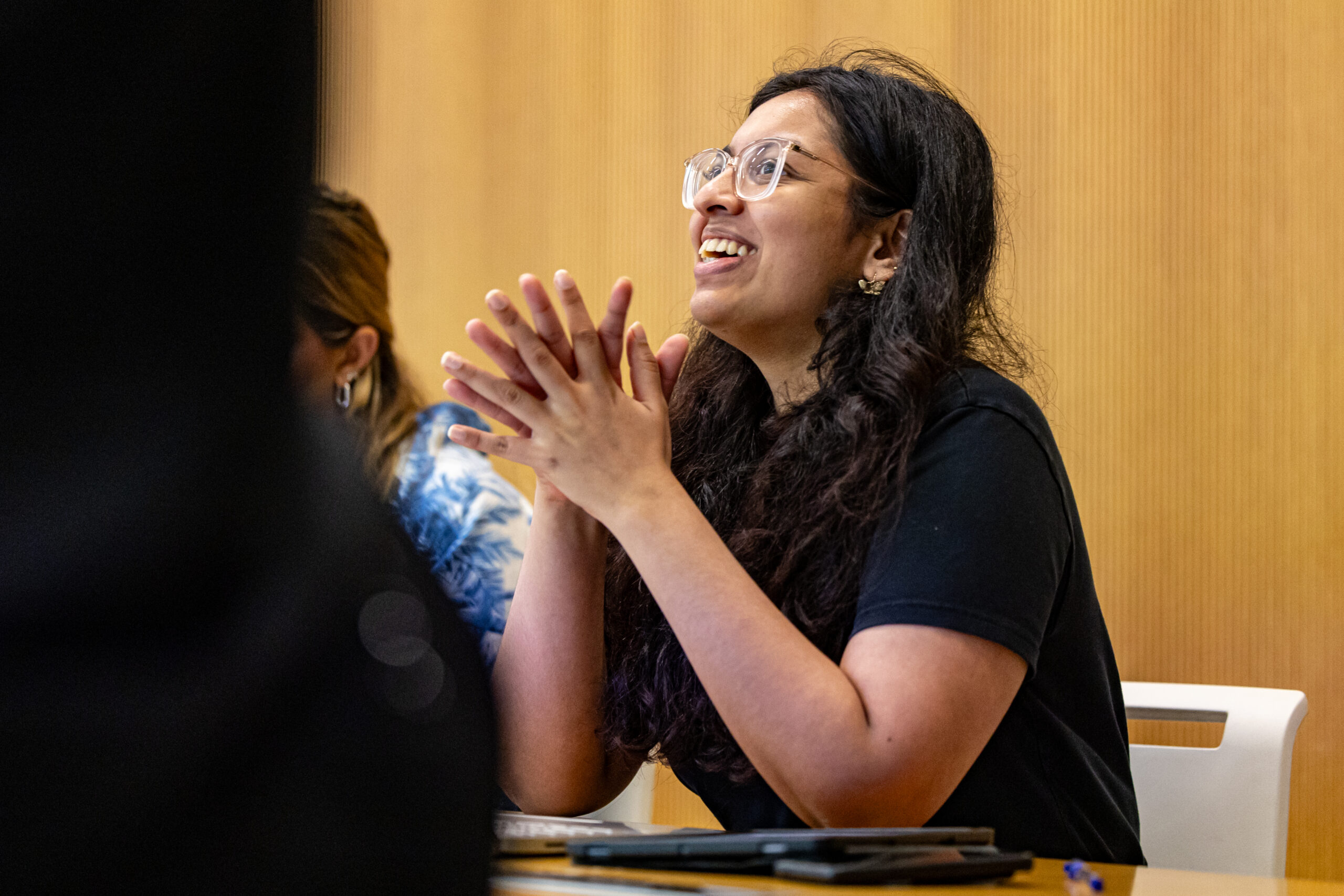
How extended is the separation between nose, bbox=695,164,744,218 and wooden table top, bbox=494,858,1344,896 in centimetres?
78

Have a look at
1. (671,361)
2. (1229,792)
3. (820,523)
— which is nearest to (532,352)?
(671,361)

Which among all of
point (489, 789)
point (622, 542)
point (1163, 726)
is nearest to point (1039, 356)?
point (1163, 726)

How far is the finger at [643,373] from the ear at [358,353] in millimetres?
990

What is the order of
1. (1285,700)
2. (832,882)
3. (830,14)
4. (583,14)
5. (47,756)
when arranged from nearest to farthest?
1. (47,756)
2. (832,882)
3. (1285,700)
4. (830,14)
5. (583,14)

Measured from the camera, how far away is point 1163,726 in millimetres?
1877

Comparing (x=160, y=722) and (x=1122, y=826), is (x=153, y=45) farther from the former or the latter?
(x=1122, y=826)

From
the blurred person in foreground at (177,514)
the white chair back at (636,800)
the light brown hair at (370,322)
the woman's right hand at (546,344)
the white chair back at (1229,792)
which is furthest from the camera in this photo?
the light brown hair at (370,322)

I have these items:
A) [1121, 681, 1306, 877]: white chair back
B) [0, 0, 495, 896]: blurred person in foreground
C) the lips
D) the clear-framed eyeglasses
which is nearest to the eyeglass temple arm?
the clear-framed eyeglasses

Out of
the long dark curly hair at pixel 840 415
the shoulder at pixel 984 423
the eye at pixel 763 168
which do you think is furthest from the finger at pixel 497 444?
the eye at pixel 763 168

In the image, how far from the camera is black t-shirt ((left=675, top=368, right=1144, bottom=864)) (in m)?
0.96

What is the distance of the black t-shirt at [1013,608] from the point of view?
3.13ft

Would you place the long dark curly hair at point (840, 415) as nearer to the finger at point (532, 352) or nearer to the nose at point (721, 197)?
the nose at point (721, 197)

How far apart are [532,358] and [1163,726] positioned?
134 centimetres

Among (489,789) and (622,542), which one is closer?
(489,789)
